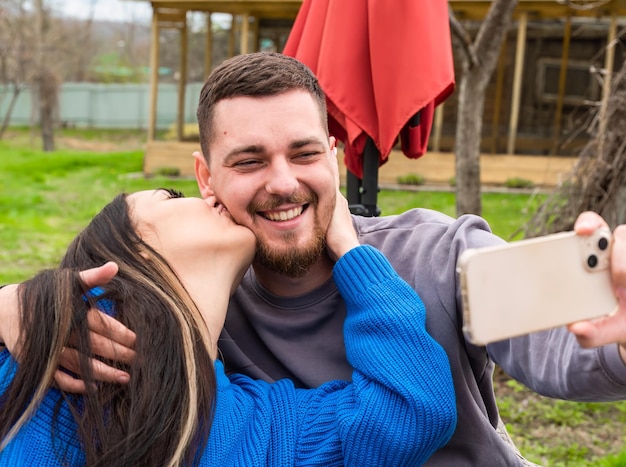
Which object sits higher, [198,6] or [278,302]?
[198,6]

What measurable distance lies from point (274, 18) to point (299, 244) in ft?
44.9

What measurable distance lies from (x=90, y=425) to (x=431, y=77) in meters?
2.04

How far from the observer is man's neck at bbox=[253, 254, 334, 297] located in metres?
2.39

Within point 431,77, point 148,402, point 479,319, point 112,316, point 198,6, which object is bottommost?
point 148,402

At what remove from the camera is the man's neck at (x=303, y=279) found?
2393 millimetres

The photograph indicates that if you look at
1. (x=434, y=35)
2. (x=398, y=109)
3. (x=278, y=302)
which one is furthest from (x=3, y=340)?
(x=434, y=35)

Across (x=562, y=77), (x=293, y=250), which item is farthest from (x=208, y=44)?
(x=293, y=250)

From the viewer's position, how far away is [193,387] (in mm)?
1889

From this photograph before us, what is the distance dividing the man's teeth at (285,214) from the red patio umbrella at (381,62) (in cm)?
111

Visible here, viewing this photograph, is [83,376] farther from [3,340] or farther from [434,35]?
[434,35]

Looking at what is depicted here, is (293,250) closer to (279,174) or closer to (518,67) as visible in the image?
(279,174)

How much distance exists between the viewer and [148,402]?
1.84 m

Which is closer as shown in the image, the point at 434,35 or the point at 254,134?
the point at 254,134

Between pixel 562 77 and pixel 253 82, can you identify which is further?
pixel 562 77
